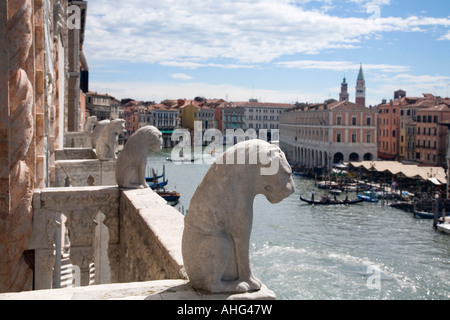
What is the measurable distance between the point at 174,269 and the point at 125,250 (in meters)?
2.16

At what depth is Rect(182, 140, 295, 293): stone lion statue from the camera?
254cm

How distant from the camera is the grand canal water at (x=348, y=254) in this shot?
17859 mm

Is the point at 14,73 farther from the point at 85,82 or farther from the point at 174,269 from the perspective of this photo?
the point at 85,82

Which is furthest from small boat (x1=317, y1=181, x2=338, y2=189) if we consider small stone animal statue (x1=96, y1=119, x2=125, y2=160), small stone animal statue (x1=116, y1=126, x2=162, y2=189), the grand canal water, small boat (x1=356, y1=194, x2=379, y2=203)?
small stone animal statue (x1=116, y1=126, x2=162, y2=189)

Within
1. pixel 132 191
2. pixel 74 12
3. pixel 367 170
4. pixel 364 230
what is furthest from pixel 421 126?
pixel 132 191

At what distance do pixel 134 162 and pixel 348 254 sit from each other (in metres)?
18.1

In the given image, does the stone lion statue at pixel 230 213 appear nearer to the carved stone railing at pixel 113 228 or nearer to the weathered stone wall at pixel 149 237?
the weathered stone wall at pixel 149 237

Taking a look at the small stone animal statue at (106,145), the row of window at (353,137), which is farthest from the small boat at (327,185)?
the small stone animal statue at (106,145)

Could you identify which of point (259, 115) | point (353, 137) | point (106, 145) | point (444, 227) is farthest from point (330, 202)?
point (259, 115)

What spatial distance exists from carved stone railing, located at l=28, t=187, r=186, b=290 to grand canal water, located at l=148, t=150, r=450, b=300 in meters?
11.9

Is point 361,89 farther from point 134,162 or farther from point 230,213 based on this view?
point 230,213

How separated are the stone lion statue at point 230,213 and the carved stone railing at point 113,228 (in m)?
0.96

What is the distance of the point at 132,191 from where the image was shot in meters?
5.38

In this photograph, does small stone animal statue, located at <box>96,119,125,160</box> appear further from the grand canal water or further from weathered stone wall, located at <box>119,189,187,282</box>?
the grand canal water
